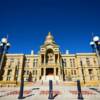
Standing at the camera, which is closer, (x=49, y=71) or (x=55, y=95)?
(x=55, y=95)

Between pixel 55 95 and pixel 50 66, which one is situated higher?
pixel 50 66

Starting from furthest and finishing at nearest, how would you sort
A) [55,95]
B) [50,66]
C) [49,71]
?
1. [49,71]
2. [50,66]
3. [55,95]

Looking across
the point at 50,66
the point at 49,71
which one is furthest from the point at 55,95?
the point at 49,71

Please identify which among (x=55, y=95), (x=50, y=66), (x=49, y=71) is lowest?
(x=55, y=95)

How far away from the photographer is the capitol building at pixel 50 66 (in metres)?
40.7

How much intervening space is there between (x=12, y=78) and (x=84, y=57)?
26.9 metres

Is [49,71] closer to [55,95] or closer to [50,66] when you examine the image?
[50,66]

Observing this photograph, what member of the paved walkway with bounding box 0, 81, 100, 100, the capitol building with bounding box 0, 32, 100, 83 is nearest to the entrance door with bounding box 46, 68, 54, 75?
the capitol building with bounding box 0, 32, 100, 83

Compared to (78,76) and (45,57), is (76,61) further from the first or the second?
(45,57)

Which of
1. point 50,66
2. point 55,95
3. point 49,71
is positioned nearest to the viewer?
point 55,95

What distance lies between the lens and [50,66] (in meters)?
39.9

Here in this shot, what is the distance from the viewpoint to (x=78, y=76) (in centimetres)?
4388

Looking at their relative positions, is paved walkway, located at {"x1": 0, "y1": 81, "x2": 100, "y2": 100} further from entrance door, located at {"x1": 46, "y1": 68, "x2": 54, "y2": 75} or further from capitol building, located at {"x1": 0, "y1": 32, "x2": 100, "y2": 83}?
entrance door, located at {"x1": 46, "y1": 68, "x2": 54, "y2": 75}

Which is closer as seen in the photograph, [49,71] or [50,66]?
[50,66]
